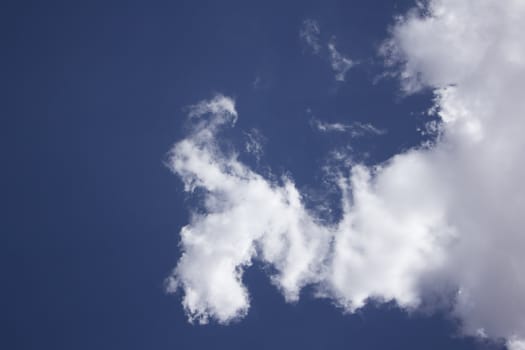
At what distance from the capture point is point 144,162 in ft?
423

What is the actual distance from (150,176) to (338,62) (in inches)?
3320

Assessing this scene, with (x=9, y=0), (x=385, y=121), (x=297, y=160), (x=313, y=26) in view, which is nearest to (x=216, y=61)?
(x=313, y=26)

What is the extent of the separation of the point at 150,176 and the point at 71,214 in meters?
35.0

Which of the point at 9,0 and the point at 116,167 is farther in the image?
the point at 9,0

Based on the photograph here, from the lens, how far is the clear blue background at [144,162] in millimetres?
129750

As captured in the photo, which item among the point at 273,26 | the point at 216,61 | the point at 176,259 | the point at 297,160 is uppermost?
the point at 273,26

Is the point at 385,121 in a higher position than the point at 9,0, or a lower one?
lower

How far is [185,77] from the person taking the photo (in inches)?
5315

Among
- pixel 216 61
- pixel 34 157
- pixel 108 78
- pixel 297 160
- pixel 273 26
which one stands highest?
pixel 273 26

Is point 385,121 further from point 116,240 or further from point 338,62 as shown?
point 116,240

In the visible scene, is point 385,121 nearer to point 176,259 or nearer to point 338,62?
point 338,62

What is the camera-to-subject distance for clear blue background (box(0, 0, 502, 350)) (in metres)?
130

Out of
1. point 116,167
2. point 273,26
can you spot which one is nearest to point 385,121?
point 273,26

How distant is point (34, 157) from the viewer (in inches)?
5162
